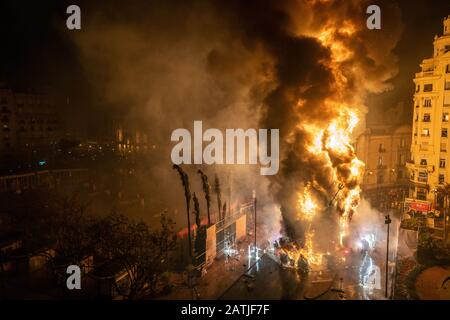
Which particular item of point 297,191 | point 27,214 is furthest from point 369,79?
point 27,214

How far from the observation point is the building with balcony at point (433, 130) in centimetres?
3346

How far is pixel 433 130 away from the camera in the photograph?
34938mm

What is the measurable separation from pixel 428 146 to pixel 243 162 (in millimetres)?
17924

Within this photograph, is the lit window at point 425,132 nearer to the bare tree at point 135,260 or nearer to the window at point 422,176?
the window at point 422,176

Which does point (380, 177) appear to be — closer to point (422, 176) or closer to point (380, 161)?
point (380, 161)

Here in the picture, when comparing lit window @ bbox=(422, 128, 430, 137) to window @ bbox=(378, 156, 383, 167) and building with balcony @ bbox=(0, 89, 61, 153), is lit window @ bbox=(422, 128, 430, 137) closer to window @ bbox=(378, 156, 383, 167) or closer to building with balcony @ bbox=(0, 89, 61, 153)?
window @ bbox=(378, 156, 383, 167)

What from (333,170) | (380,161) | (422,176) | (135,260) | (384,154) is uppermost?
(384,154)

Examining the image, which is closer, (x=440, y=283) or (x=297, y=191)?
(x=440, y=283)

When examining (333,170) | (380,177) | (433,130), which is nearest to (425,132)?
(433,130)

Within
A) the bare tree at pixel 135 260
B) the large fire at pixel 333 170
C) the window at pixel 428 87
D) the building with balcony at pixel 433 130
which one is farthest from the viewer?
the window at pixel 428 87

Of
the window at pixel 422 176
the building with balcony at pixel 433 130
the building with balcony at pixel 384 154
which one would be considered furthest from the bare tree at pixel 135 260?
the building with balcony at pixel 384 154
